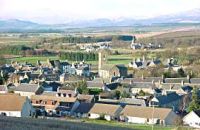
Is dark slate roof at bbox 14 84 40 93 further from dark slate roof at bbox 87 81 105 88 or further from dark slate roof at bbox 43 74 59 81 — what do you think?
dark slate roof at bbox 43 74 59 81

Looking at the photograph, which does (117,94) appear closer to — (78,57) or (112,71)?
(112,71)

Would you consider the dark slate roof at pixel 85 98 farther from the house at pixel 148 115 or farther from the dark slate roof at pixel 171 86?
the dark slate roof at pixel 171 86

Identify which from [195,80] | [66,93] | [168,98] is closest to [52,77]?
[66,93]

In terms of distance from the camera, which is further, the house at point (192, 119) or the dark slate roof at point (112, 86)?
the dark slate roof at point (112, 86)

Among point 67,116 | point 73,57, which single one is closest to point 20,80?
point 67,116

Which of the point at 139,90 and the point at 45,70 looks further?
the point at 45,70

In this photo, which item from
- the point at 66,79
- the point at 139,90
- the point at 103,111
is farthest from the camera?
the point at 66,79

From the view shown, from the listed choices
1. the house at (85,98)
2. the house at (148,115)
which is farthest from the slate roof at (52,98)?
A: the house at (148,115)

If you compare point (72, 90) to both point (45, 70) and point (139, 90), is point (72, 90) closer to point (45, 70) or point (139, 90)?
point (139, 90)
